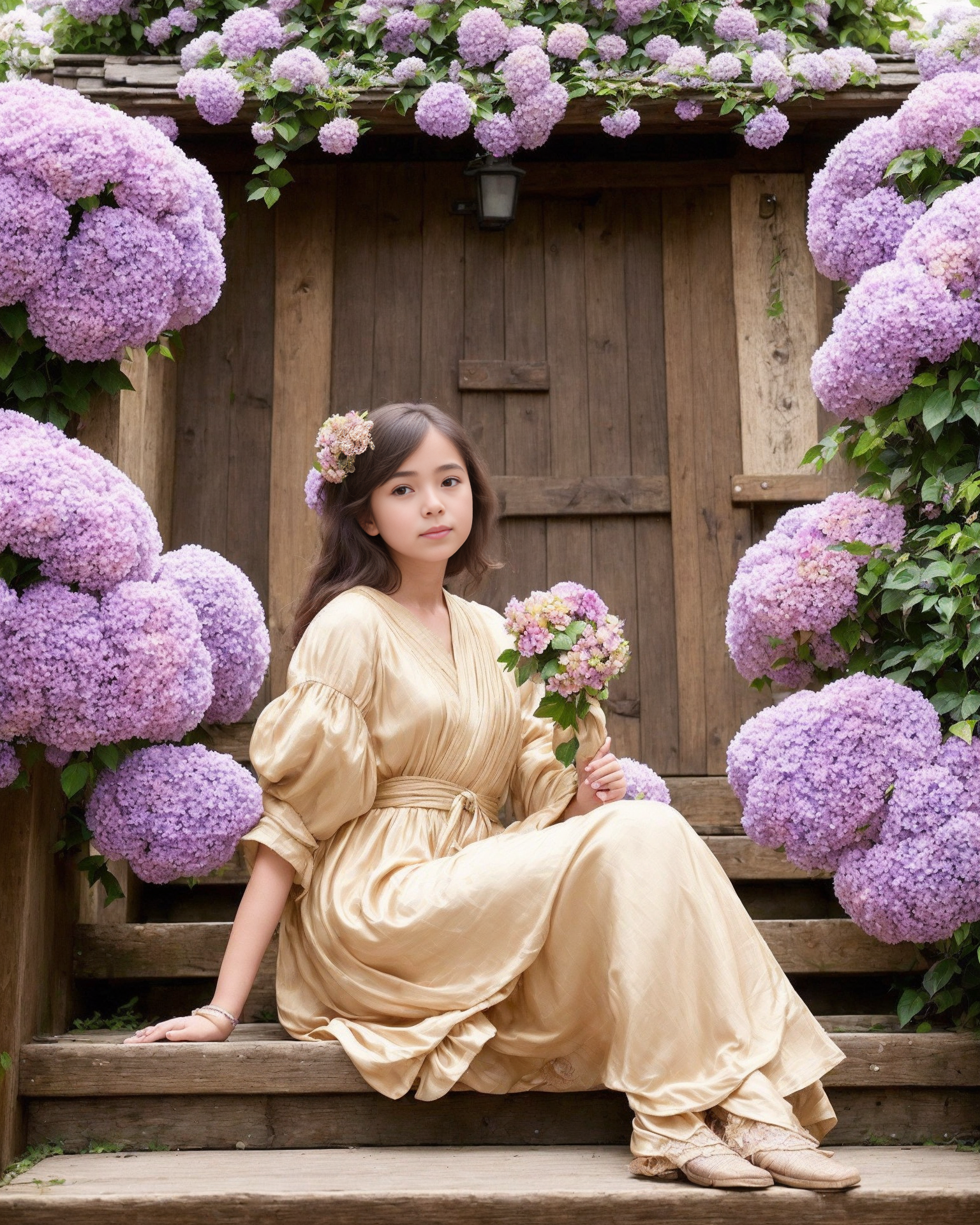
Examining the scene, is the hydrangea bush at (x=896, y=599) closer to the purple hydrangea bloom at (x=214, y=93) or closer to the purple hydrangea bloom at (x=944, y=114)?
the purple hydrangea bloom at (x=944, y=114)

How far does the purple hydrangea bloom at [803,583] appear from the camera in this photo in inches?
108

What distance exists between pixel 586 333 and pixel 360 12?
1167 millimetres

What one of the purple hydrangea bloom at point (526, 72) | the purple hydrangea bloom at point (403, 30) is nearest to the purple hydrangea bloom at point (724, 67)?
the purple hydrangea bloom at point (526, 72)

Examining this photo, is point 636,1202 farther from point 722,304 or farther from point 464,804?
point 722,304

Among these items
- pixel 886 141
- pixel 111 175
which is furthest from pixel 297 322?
pixel 886 141

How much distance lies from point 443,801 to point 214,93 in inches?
85.4

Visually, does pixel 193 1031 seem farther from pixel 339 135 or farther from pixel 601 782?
pixel 339 135

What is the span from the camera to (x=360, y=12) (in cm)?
382

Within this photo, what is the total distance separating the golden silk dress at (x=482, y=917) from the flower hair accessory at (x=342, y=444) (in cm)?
26

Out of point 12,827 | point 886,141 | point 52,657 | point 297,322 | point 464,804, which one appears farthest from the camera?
point 297,322

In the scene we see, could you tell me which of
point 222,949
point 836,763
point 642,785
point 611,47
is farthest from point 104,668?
point 611,47

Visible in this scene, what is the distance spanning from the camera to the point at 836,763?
8.38ft

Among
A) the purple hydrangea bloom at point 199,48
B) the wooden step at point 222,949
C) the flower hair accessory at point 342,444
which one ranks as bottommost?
the wooden step at point 222,949

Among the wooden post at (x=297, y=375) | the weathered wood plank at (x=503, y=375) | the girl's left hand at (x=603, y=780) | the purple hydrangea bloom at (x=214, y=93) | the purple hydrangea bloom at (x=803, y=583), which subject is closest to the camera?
the girl's left hand at (x=603, y=780)
